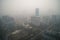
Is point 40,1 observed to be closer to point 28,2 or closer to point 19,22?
point 28,2

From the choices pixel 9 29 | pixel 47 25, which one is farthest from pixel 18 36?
pixel 47 25

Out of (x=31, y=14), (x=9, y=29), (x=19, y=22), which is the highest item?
(x=31, y=14)

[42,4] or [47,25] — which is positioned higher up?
[42,4]

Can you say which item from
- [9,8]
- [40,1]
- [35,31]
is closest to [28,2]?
[40,1]

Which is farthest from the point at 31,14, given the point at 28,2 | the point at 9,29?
the point at 9,29

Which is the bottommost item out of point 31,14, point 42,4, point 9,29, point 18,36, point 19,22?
point 18,36

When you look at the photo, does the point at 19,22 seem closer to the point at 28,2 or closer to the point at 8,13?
the point at 8,13

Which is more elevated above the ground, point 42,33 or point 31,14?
point 31,14
